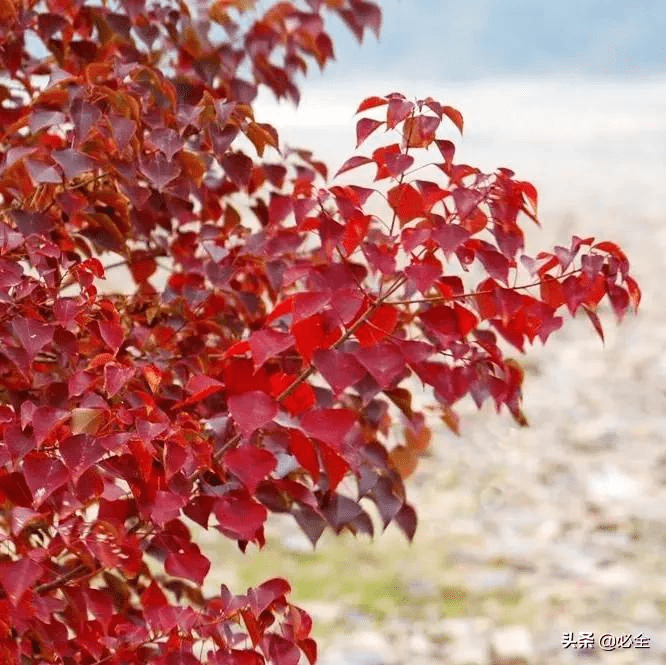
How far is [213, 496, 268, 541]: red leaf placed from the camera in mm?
1081

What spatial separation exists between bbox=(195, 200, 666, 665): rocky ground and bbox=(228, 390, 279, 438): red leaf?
6.05 ft

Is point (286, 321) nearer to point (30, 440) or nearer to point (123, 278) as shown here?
point (30, 440)

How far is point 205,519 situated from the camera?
43.9 inches

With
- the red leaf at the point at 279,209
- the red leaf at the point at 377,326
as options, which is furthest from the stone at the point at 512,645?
the red leaf at the point at 377,326

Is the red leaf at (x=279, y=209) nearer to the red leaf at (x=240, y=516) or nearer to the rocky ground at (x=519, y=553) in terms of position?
the red leaf at (x=240, y=516)

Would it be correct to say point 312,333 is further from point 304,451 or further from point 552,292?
point 552,292

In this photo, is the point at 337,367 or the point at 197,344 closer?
the point at 337,367

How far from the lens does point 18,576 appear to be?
3.28ft

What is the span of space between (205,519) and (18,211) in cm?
40

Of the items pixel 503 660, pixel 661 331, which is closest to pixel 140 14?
pixel 503 660

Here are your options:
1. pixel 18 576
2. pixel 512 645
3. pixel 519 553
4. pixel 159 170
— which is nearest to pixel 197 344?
pixel 159 170

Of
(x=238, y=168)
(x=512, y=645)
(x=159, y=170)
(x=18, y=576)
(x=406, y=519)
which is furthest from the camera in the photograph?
(x=512, y=645)

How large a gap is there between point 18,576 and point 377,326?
1.34 ft

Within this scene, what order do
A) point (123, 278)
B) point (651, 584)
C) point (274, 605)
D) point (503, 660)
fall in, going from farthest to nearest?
point (123, 278) < point (651, 584) < point (503, 660) < point (274, 605)
